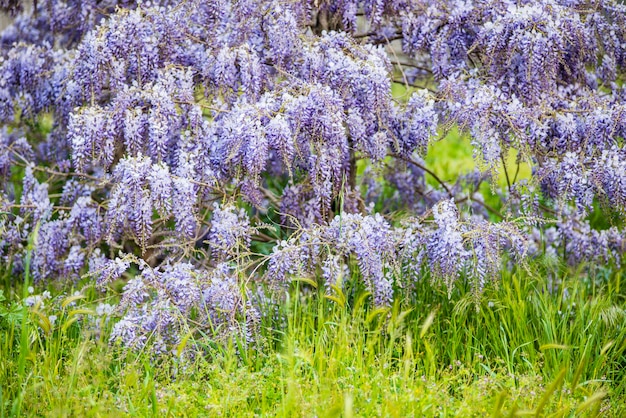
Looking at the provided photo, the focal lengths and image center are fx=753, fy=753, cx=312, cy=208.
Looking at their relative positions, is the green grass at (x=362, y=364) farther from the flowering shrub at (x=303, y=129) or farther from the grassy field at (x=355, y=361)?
the flowering shrub at (x=303, y=129)

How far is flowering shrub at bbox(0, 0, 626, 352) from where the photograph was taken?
341 centimetres

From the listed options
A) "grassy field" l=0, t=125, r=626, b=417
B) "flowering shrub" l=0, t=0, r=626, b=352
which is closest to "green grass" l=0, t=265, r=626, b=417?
"grassy field" l=0, t=125, r=626, b=417

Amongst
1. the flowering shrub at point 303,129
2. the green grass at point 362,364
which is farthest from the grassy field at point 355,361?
the flowering shrub at point 303,129

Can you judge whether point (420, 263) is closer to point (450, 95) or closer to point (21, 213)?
point (450, 95)

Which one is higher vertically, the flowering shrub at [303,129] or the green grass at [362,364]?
the flowering shrub at [303,129]

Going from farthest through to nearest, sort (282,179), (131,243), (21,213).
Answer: (282,179) < (131,243) < (21,213)

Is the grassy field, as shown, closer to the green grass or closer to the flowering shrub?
the green grass

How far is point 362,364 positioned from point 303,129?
1145 mm

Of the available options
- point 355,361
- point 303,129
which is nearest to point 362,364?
point 355,361

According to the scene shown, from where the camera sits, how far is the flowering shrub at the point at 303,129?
3410mm

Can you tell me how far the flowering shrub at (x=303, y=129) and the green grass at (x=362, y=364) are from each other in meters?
0.19

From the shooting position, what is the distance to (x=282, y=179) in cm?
576

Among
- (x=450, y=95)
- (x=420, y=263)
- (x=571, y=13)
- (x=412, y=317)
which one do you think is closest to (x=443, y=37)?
(x=450, y=95)

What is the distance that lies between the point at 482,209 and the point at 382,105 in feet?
6.17
